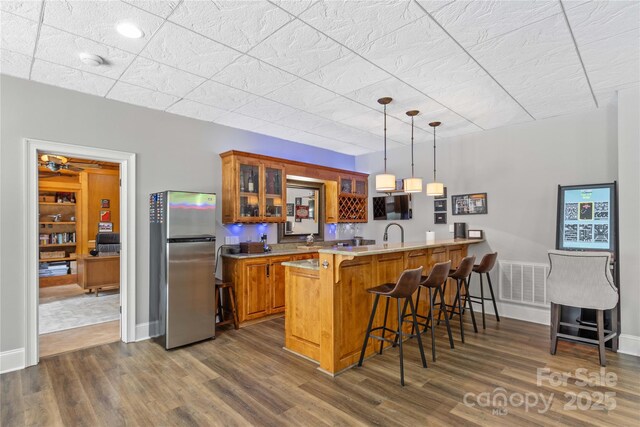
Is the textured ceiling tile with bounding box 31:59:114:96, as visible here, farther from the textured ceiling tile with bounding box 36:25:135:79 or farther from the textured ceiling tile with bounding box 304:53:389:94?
the textured ceiling tile with bounding box 304:53:389:94

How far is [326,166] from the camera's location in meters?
6.05

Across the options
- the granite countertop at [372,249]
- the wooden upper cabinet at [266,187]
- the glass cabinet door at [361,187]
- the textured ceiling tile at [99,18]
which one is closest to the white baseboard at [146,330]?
the wooden upper cabinet at [266,187]

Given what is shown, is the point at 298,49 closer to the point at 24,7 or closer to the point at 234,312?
the point at 24,7

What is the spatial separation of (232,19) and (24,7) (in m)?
1.33

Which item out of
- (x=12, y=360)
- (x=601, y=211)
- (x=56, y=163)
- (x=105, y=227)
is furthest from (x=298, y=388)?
(x=105, y=227)

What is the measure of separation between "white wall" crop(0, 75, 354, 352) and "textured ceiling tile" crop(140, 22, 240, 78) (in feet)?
4.43

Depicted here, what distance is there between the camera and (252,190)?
4.75 meters

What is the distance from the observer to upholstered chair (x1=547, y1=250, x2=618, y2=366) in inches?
125

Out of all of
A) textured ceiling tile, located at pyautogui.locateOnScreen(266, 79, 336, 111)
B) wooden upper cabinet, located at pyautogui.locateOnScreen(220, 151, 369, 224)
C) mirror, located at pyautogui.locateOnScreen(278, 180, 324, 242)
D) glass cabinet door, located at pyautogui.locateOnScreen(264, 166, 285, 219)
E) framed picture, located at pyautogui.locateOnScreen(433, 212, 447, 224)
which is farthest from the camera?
mirror, located at pyautogui.locateOnScreen(278, 180, 324, 242)

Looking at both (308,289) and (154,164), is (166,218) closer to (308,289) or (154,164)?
(154,164)

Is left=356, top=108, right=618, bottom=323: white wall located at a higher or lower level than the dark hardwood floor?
higher

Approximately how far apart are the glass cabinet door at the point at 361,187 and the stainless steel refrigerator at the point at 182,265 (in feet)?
10.3

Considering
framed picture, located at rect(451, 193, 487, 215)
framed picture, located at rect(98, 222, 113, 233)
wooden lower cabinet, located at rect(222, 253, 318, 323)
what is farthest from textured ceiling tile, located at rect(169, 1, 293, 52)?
framed picture, located at rect(98, 222, 113, 233)

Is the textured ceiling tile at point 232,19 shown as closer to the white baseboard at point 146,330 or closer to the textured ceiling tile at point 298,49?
the textured ceiling tile at point 298,49
